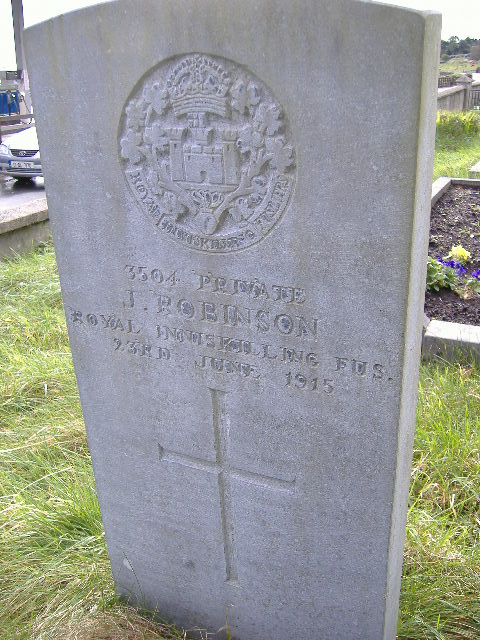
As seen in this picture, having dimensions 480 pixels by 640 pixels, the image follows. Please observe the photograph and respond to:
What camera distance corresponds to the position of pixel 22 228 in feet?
19.5

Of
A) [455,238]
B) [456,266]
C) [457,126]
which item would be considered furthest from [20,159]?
[457,126]

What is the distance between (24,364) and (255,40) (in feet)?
9.09

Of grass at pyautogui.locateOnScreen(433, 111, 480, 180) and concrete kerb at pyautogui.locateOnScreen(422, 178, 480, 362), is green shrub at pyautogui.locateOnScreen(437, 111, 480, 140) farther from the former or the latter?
concrete kerb at pyautogui.locateOnScreen(422, 178, 480, 362)

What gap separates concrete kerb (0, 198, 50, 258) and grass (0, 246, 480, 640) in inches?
95.5

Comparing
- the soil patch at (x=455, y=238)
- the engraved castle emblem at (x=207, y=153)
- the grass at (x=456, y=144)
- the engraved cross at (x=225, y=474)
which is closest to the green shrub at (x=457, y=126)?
the grass at (x=456, y=144)

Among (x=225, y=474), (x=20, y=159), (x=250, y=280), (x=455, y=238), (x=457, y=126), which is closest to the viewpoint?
(x=250, y=280)

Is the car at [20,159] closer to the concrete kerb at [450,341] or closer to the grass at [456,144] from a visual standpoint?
the grass at [456,144]

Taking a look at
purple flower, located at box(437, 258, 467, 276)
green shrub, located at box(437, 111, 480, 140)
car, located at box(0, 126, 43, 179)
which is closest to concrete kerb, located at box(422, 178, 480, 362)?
purple flower, located at box(437, 258, 467, 276)

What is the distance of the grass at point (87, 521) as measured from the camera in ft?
6.86

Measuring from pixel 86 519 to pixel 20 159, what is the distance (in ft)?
26.7

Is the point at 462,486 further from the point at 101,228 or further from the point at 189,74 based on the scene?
the point at 189,74

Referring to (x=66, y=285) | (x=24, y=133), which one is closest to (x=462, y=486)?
(x=66, y=285)

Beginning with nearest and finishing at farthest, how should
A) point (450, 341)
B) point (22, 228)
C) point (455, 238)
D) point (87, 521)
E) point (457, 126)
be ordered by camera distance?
point (87, 521), point (450, 341), point (455, 238), point (22, 228), point (457, 126)

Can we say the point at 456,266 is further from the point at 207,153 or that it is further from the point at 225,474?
the point at 207,153
